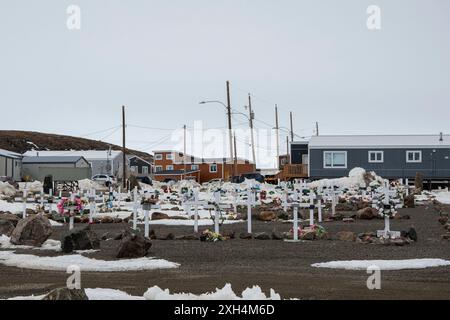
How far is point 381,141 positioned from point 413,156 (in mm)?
3361

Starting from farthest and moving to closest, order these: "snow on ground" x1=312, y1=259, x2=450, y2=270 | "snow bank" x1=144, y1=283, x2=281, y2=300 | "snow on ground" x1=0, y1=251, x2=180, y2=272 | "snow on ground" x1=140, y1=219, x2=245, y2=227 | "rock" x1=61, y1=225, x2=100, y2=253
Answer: "snow on ground" x1=140, y1=219, x2=245, y2=227
"rock" x1=61, y1=225, x2=100, y2=253
"snow on ground" x1=0, y1=251, x2=180, y2=272
"snow on ground" x1=312, y1=259, x2=450, y2=270
"snow bank" x1=144, y1=283, x2=281, y2=300

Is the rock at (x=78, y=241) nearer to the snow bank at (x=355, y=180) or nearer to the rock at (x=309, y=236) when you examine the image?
the rock at (x=309, y=236)

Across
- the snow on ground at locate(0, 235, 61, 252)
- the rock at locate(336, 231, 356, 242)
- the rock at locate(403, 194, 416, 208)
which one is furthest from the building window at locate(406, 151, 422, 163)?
the snow on ground at locate(0, 235, 61, 252)

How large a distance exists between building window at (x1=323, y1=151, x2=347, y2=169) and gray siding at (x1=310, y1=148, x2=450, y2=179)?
10.4 inches

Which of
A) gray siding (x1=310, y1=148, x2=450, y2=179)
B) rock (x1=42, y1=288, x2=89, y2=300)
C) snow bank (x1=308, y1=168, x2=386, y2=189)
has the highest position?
gray siding (x1=310, y1=148, x2=450, y2=179)

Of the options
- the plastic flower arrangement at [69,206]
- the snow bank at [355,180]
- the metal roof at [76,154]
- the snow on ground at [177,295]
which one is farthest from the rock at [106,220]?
the metal roof at [76,154]

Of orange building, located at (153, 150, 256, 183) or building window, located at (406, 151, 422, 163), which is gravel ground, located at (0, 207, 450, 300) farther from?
orange building, located at (153, 150, 256, 183)

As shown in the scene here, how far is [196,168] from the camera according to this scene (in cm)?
10381

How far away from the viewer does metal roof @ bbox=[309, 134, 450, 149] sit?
60969 mm

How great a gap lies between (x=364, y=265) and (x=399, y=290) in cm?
322

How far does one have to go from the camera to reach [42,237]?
59.1ft

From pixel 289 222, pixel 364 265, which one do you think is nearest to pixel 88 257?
pixel 364 265

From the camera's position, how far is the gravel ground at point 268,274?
10025mm

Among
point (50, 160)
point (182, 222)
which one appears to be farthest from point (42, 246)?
point (50, 160)
